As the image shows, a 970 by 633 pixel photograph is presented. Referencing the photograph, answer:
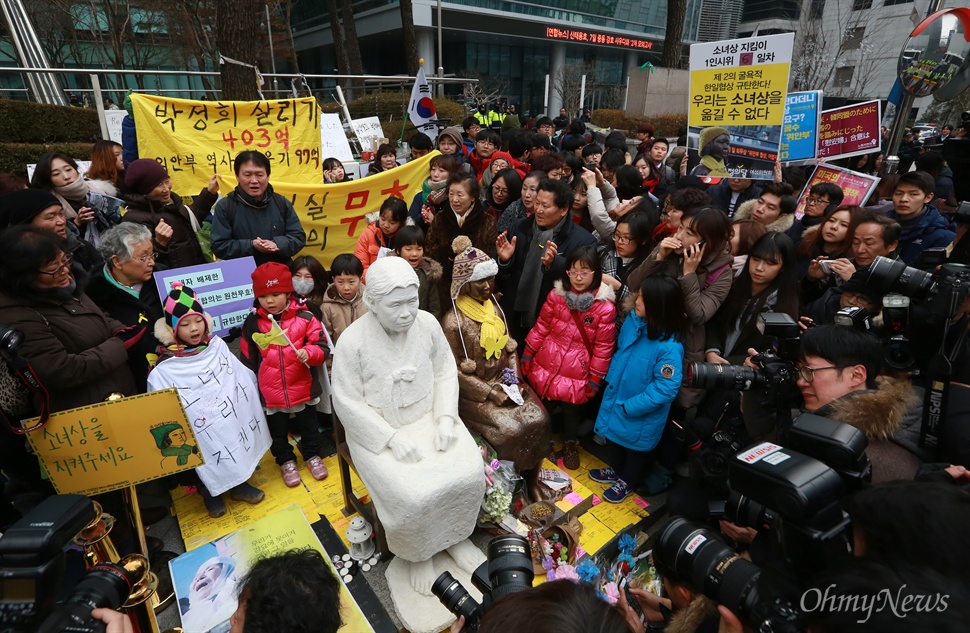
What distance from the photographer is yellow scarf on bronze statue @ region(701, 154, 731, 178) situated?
540 cm

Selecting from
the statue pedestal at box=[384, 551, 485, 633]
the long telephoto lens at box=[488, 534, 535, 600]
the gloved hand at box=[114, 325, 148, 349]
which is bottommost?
the statue pedestal at box=[384, 551, 485, 633]

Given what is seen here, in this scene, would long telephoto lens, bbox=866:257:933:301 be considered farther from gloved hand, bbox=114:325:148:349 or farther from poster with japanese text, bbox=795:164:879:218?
gloved hand, bbox=114:325:148:349

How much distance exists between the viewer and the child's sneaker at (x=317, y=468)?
3.94 meters

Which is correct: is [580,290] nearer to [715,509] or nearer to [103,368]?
[715,509]

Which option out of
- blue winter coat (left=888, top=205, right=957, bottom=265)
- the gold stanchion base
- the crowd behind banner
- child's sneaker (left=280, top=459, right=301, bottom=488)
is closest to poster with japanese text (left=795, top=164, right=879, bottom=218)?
the crowd behind banner

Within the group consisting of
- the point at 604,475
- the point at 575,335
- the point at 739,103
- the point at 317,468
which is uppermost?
the point at 739,103

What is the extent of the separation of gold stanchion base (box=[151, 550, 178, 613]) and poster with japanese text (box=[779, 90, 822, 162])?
7.14m

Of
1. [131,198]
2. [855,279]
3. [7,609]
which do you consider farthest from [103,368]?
[855,279]

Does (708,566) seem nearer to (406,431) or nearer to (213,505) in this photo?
(406,431)

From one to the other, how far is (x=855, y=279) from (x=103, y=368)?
482cm

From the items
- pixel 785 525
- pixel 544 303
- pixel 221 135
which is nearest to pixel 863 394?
pixel 785 525

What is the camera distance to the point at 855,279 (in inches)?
130

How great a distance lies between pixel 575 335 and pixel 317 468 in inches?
92.2

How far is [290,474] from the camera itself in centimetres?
388
